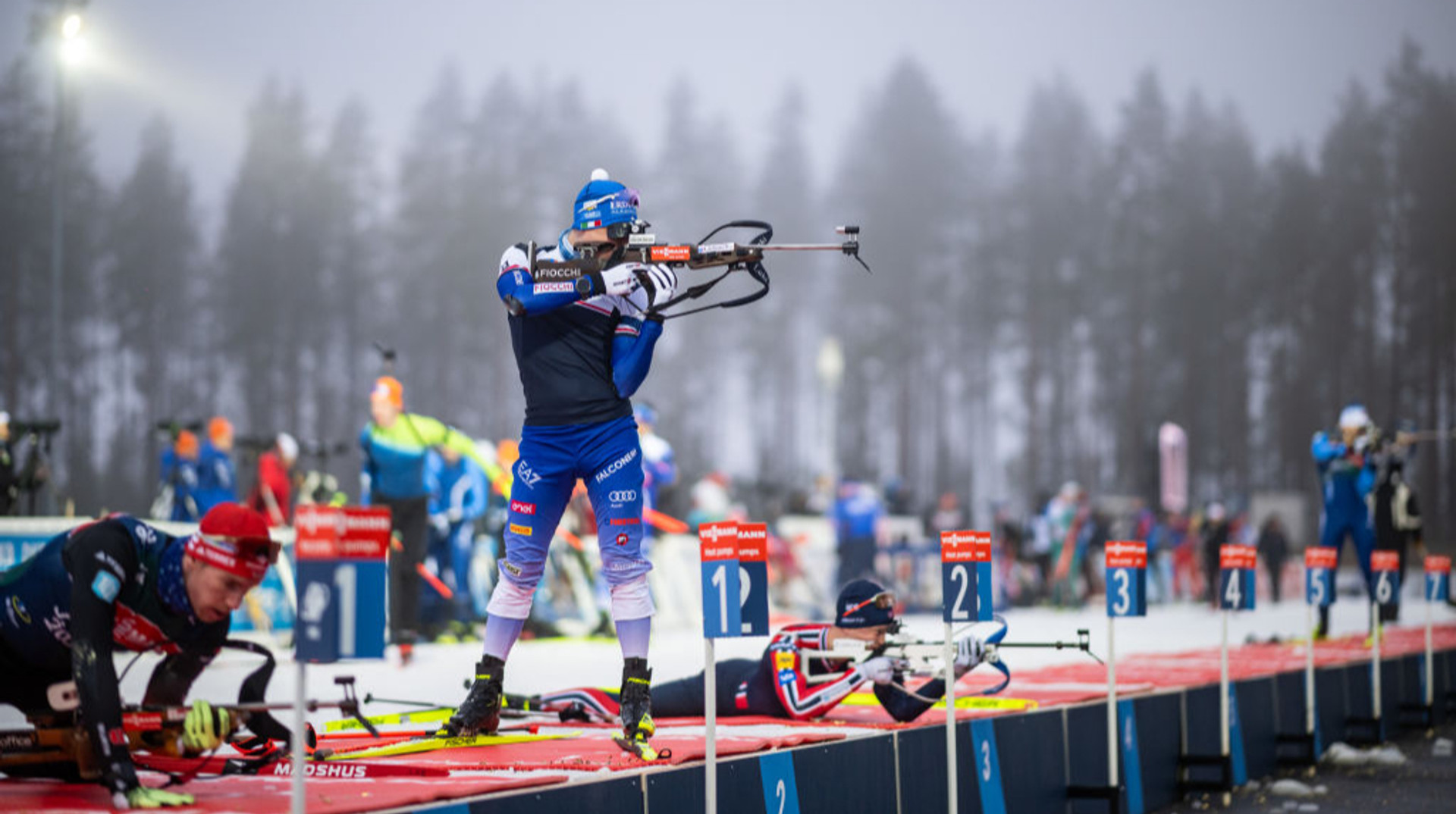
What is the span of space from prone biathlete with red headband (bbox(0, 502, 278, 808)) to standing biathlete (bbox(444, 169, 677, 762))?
1.21 meters

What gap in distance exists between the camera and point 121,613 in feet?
15.7

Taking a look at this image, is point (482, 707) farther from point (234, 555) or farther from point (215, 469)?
point (215, 469)

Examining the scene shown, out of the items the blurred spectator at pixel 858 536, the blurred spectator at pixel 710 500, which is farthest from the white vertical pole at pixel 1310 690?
the blurred spectator at pixel 858 536

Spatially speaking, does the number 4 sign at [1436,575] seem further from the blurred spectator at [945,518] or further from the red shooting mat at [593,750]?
the blurred spectator at [945,518]

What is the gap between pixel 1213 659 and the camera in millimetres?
→ 12219

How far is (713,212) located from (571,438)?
51.3 meters

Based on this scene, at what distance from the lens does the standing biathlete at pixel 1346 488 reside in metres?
14.2

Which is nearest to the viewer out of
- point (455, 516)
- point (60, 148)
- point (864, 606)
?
point (864, 606)

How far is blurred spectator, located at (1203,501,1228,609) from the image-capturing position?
81.4 feet

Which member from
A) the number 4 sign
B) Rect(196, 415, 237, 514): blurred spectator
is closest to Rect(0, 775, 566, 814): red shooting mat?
the number 4 sign

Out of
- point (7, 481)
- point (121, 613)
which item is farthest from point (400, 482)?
point (121, 613)

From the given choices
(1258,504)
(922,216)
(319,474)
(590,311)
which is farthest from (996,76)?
(590,311)

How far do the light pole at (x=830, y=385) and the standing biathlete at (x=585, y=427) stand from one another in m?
48.3

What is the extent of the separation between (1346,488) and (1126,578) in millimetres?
8111
